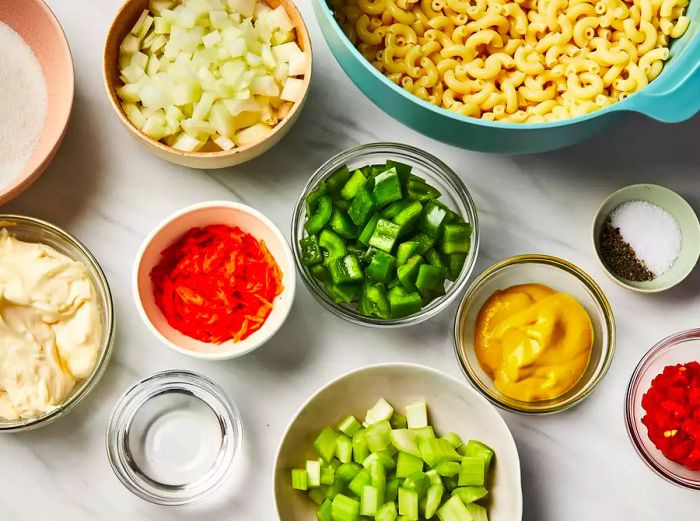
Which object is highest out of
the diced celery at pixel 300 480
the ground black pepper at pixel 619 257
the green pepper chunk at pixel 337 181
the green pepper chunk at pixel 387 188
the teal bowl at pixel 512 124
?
the teal bowl at pixel 512 124

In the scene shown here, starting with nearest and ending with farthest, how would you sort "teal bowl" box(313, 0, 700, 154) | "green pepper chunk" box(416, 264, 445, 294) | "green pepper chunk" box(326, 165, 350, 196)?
1. "teal bowl" box(313, 0, 700, 154)
2. "green pepper chunk" box(416, 264, 445, 294)
3. "green pepper chunk" box(326, 165, 350, 196)

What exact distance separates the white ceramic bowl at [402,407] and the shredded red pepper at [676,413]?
1.08ft

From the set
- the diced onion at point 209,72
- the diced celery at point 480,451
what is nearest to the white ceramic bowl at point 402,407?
the diced celery at point 480,451

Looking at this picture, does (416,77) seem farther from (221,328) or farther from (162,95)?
(221,328)

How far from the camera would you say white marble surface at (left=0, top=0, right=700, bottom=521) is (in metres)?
1.96

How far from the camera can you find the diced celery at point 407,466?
1.87 m

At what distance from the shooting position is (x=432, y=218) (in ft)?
6.11

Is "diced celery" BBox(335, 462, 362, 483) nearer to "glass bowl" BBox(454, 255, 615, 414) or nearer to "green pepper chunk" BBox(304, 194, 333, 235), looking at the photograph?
"glass bowl" BBox(454, 255, 615, 414)

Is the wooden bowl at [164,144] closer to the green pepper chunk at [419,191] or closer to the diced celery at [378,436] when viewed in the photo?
the green pepper chunk at [419,191]

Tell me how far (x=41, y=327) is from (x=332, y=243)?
646 mm

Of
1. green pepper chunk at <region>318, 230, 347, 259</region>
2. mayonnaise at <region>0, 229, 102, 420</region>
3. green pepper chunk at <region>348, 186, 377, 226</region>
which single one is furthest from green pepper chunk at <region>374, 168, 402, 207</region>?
mayonnaise at <region>0, 229, 102, 420</region>

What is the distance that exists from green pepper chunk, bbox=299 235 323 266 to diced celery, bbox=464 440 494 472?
52 centimetres

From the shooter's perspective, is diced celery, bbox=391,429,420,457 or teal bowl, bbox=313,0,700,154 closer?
teal bowl, bbox=313,0,700,154

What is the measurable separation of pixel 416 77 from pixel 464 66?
0.11 metres
